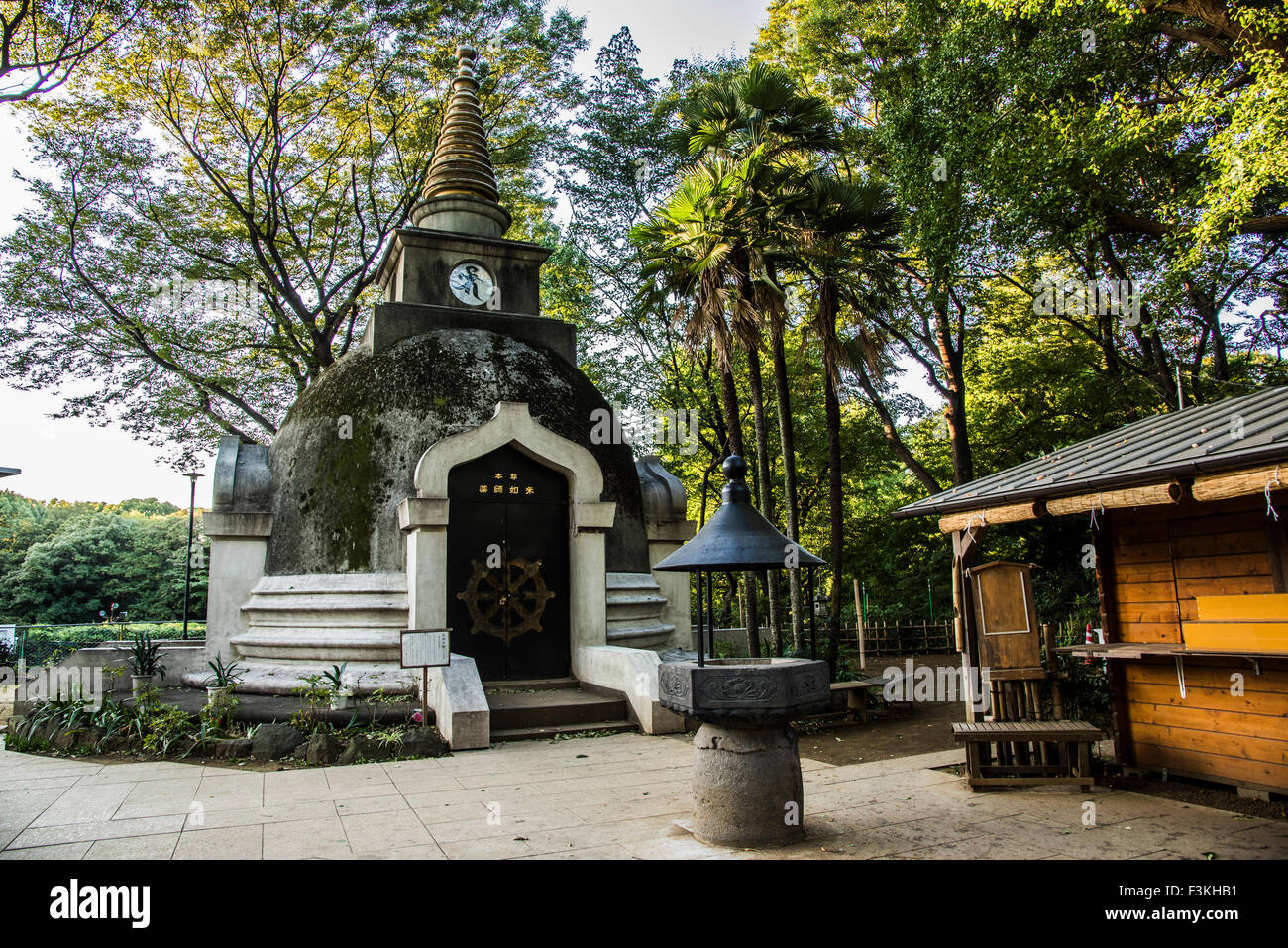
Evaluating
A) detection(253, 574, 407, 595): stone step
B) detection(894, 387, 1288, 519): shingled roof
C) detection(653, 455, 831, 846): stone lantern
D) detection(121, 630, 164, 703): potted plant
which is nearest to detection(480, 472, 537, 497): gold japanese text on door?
detection(253, 574, 407, 595): stone step

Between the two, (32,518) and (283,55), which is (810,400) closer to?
(283,55)

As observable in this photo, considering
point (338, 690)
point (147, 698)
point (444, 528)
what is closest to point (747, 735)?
point (338, 690)

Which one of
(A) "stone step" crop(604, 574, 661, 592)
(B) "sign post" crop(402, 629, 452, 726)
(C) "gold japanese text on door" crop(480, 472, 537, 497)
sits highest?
(C) "gold japanese text on door" crop(480, 472, 537, 497)

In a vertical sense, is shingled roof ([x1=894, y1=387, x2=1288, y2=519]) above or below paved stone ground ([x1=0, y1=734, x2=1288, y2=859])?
above

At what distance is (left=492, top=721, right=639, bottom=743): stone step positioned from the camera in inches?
373

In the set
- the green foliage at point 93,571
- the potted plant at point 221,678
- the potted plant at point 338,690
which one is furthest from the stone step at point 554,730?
the green foliage at point 93,571

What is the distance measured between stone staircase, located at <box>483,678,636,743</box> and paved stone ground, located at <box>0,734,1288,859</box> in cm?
140

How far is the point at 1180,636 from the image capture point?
7121 mm

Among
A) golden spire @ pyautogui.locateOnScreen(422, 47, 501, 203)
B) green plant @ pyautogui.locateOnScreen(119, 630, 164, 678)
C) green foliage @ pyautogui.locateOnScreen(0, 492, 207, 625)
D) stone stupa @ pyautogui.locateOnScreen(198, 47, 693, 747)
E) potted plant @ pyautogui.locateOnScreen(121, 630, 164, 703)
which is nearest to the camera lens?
stone stupa @ pyautogui.locateOnScreen(198, 47, 693, 747)

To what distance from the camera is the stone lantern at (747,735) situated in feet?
17.4

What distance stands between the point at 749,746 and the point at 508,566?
6.59 metres

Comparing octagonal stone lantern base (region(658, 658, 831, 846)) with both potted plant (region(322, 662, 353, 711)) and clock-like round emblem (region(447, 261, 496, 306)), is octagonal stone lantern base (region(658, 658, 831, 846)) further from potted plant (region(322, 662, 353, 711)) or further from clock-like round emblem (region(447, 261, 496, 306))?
clock-like round emblem (region(447, 261, 496, 306))

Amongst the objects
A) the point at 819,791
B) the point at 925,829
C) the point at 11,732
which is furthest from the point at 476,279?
the point at 925,829

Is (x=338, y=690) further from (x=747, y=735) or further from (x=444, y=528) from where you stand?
(x=747, y=735)
